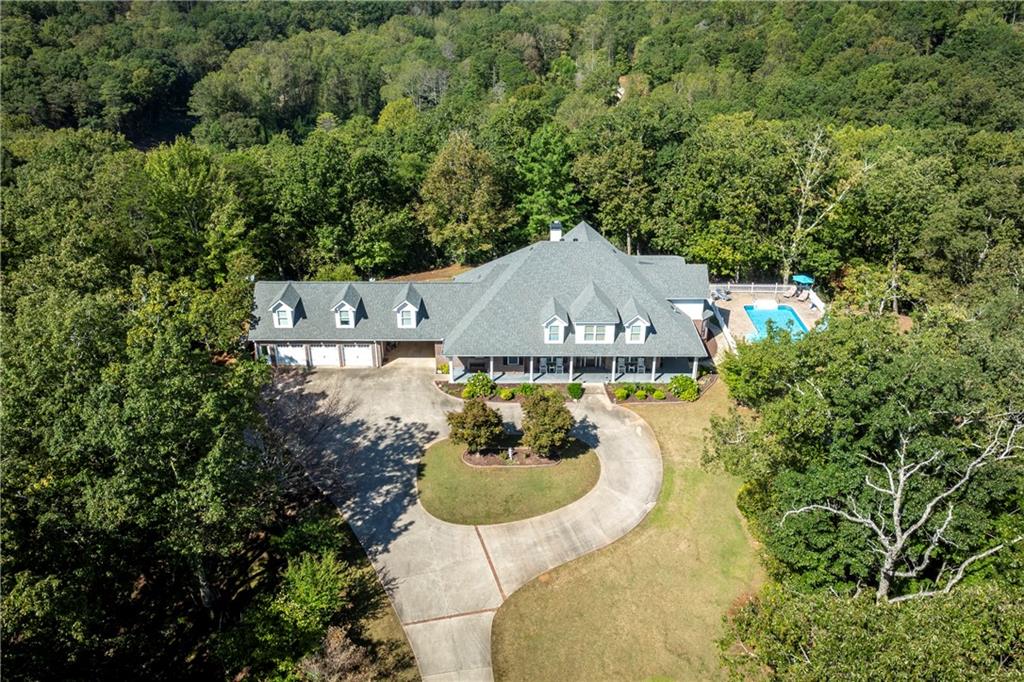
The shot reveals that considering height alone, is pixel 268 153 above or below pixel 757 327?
above

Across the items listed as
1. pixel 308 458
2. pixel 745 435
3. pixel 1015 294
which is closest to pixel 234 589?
pixel 308 458

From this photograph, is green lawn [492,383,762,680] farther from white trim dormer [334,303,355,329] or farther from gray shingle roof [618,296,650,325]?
white trim dormer [334,303,355,329]

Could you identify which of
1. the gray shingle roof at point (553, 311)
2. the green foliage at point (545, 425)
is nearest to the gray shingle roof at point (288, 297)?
the gray shingle roof at point (553, 311)

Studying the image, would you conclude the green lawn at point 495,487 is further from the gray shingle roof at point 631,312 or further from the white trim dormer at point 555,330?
the gray shingle roof at point 631,312

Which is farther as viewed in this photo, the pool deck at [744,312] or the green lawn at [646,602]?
the pool deck at [744,312]

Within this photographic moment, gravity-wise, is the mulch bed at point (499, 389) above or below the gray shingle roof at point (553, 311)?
below

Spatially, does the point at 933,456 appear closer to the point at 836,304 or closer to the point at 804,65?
the point at 836,304

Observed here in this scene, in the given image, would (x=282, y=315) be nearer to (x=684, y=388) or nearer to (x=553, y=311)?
(x=553, y=311)
